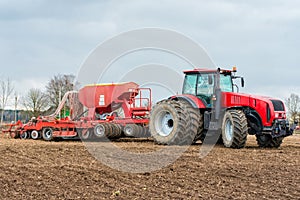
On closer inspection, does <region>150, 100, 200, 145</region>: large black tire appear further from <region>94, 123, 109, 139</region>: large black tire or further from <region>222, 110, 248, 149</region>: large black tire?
<region>94, 123, 109, 139</region>: large black tire

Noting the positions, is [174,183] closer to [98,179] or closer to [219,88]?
[98,179]

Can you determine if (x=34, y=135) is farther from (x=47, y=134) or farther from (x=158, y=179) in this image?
(x=158, y=179)

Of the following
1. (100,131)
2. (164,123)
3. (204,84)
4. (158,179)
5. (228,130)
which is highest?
(204,84)

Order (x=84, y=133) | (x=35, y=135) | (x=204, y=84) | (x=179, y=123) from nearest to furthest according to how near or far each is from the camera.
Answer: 1. (x=179, y=123)
2. (x=204, y=84)
3. (x=84, y=133)
4. (x=35, y=135)

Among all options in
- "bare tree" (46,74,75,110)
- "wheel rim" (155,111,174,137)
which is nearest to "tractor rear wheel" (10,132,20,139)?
"wheel rim" (155,111,174,137)

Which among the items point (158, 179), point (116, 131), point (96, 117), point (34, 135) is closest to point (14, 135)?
point (34, 135)

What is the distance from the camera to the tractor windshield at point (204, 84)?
14680 mm

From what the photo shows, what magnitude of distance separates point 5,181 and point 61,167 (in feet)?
4.97

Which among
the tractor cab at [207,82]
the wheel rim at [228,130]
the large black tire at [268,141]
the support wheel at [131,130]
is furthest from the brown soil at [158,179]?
the support wheel at [131,130]

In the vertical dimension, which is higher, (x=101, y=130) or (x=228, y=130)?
(x=228, y=130)

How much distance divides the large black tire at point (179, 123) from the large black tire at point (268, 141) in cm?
220

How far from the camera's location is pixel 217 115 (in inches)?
565

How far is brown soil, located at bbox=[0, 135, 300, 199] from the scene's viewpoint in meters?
7.41

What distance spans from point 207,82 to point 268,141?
2759 millimetres
